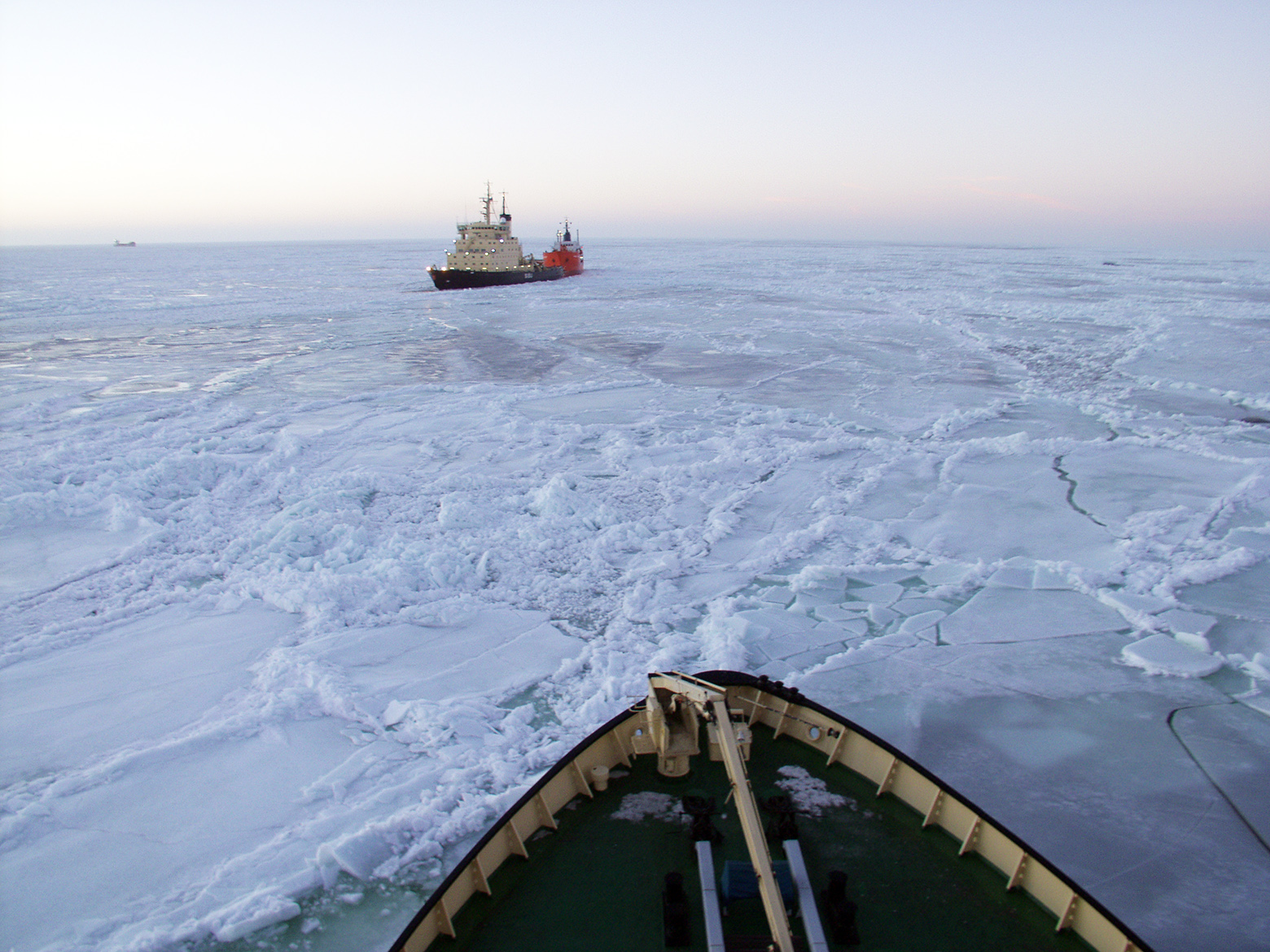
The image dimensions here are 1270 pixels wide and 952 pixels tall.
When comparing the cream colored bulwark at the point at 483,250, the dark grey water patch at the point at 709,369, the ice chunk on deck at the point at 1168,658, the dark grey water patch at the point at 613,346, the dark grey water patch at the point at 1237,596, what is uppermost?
the cream colored bulwark at the point at 483,250

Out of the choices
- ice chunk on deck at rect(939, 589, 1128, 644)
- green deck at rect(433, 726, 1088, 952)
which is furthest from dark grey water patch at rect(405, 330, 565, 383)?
green deck at rect(433, 726, 1088, 952)

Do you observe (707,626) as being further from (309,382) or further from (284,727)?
(309,382)

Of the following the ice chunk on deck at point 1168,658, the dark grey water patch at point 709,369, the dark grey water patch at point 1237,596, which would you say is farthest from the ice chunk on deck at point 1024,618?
the dark grey water patch at point 709,369

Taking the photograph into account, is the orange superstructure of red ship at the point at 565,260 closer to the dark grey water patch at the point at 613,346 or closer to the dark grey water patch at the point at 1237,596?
the dark grey water patch at the point at 613,346

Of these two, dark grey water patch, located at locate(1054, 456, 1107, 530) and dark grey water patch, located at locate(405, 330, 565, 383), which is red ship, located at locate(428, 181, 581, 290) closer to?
dark grey water patch, located at locate(405, 330, 565, 383)

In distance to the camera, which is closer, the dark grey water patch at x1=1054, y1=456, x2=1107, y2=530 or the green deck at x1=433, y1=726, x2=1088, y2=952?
the green deck at x1=433, y1=726, x2=1088, y2=952

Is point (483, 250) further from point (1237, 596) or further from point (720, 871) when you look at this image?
point (720, 871)
